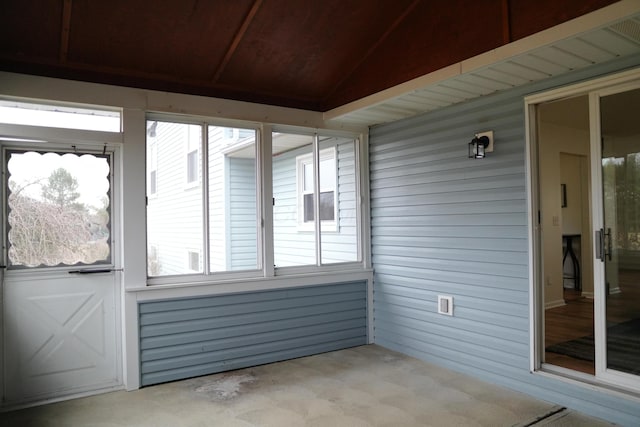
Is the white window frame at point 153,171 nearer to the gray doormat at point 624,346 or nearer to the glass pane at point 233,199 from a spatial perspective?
the glass pane at point 233,199

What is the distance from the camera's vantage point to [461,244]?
3.98 meters

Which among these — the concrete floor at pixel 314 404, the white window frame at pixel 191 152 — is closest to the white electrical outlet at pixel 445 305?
the concrete floor at pixel 314 404

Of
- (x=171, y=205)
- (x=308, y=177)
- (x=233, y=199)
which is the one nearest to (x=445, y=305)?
(x=308, y=177)

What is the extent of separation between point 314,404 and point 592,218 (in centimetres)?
245

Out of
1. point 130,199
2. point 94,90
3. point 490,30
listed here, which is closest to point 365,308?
point 130,199

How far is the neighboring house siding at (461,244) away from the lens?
3475mm

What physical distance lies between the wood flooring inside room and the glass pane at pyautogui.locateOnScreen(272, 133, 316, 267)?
2.51 metres

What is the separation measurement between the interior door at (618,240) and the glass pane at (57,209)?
12.6 ft

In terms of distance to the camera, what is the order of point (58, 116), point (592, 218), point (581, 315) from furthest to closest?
point (581, 315), point (58, 116), point (592, 218)

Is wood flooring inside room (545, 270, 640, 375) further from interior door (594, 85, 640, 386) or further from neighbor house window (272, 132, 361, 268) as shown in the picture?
neighbor house window (272, 132, 361, 268)

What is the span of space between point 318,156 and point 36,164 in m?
2.63

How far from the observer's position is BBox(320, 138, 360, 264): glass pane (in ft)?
16.5

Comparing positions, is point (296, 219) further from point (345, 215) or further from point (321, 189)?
point (345, 215)

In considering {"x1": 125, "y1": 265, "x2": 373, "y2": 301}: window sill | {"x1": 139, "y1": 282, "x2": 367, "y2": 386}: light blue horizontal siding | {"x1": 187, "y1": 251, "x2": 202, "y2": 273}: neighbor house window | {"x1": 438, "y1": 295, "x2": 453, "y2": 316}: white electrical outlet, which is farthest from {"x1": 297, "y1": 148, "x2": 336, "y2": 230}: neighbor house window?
{"x1": 438, "y1": 295, "x2": 453, "y2": 316}: white electrical outlet
